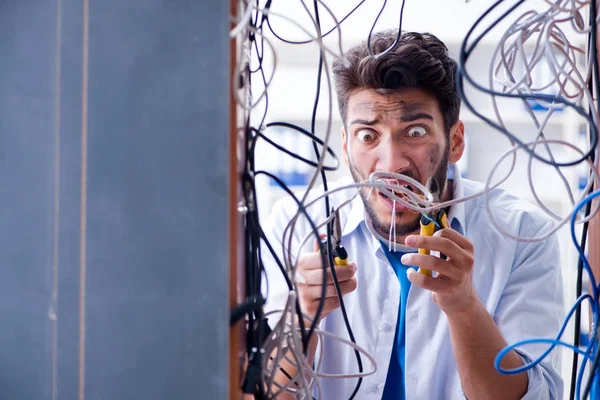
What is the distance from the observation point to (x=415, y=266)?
1.18m

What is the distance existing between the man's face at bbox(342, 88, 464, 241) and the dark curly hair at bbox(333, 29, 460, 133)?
0.8 inches

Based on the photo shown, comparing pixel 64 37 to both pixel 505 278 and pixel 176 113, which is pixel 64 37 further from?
pixel 505 278

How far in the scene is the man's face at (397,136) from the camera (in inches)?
50.5

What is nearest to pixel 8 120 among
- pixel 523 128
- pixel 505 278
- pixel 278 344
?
pixel 278 344

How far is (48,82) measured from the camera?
0.57 metres

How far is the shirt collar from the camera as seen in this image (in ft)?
4.81

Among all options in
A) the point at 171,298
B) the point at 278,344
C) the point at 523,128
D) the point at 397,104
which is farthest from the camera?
the point at 523,128

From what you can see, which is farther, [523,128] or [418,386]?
[523,128]

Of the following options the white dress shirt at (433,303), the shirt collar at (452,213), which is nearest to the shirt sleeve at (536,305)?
the white dress shirt at (433,303)

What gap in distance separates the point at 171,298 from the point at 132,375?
0.27 ft

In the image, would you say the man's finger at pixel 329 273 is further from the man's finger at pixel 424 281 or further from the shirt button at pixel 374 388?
the shirt button at pixel 374 388

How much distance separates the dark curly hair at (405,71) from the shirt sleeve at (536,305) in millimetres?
384

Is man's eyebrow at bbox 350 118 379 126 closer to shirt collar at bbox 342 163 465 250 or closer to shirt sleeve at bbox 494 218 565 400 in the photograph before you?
shirt collar at bbox 342 163 465 250

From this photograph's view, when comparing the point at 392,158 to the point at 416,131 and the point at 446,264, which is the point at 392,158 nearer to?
the point at 416,131
